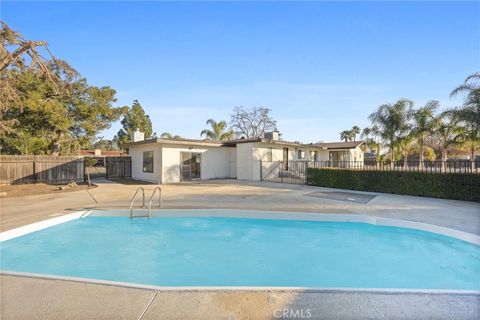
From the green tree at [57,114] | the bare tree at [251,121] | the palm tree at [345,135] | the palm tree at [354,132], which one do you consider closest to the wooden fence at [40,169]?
the green tree at [57,114]

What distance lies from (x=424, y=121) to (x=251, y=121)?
24777 millimetres

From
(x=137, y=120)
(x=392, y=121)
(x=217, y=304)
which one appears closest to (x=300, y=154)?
(x=392, y=121)

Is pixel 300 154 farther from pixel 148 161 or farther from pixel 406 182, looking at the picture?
pixel 148 161

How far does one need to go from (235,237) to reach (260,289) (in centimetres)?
452

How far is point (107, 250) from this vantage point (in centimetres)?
711

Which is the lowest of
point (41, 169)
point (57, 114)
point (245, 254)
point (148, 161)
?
point (245, 254)

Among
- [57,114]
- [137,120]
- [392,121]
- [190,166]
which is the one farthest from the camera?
[137,120]

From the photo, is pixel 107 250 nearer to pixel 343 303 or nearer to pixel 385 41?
pixel 343 303

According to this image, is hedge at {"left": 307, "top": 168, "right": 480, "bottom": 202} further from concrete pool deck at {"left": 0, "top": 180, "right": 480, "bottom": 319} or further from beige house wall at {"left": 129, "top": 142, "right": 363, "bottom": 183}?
concrete pool deck at {"left": 0, "top": 180, "right": 480, "bottom": 319}

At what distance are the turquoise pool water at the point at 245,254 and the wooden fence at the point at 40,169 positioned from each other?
40.1ft

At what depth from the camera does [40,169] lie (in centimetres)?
1830

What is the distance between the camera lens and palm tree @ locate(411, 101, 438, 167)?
74.5 feet

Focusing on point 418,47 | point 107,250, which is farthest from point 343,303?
point 418,47

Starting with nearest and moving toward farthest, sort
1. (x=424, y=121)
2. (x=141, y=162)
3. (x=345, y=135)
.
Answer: (x=141, y=162), (x=424, y=121), (x=345, y=135)
